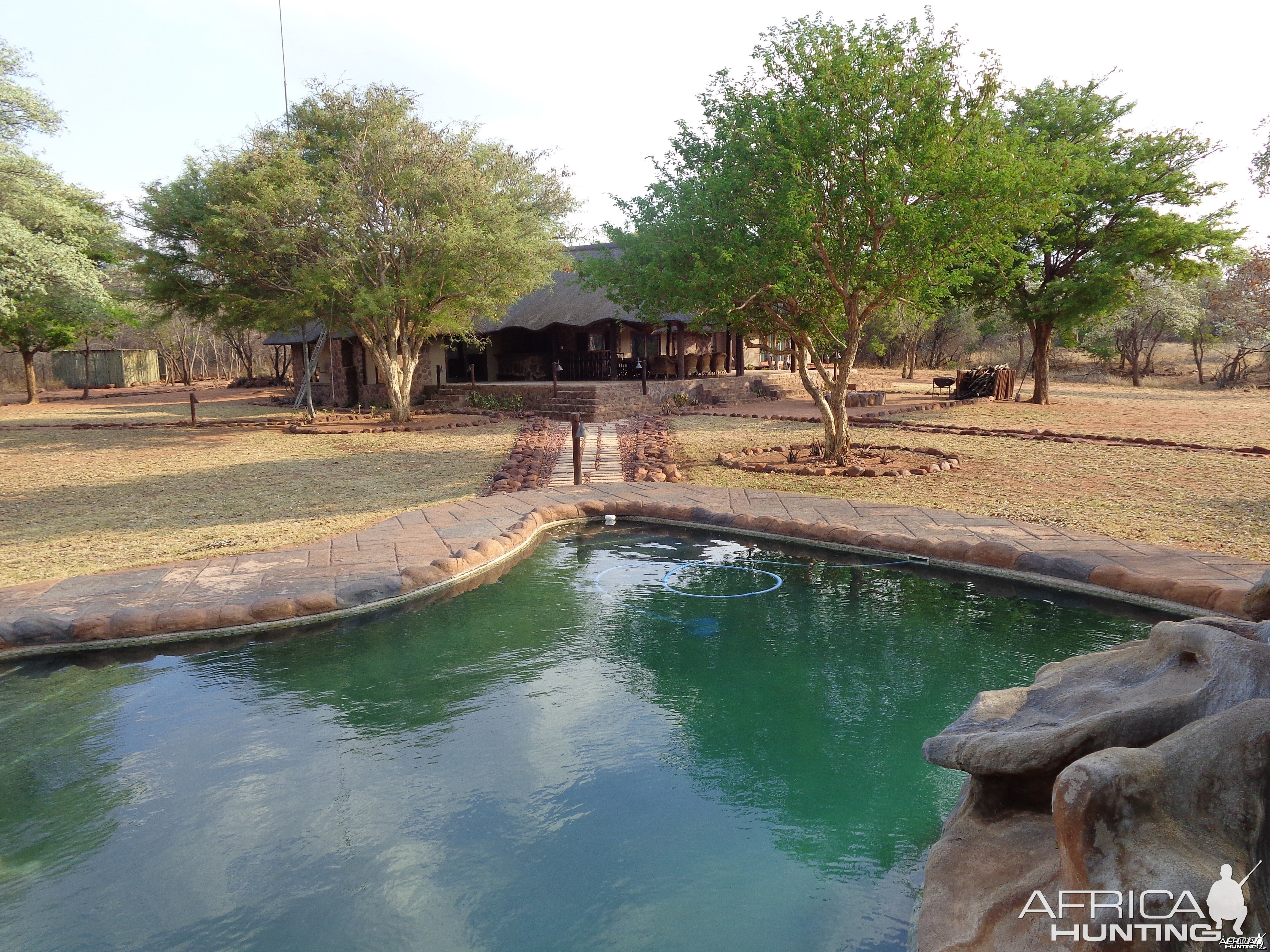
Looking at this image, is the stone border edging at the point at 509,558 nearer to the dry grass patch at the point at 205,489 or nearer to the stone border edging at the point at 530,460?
the dry grass patch at the point at 205,489

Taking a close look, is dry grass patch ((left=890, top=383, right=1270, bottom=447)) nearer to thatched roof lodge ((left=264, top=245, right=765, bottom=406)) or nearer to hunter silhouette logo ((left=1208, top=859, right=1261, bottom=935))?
thatched roof lodge ((left=264, top=245, right=765, bottom=406))

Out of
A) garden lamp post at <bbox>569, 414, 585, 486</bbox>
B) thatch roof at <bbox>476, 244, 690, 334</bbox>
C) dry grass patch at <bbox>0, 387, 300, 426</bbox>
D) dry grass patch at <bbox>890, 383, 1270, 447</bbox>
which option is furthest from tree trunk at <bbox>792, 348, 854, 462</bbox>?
dry grass patch at <bbox>0, 387, 300, 426</bbox>

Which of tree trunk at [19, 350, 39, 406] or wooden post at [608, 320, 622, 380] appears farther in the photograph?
tree trunk at [19, 350, 39, 406]

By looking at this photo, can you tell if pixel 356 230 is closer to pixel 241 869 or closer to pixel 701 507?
pixel 701 507

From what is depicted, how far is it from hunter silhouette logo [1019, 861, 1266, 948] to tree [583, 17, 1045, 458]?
27.6 feet

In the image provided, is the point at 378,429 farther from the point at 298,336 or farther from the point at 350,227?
the point at 298,336

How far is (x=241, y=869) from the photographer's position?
Answer: 3387 mm

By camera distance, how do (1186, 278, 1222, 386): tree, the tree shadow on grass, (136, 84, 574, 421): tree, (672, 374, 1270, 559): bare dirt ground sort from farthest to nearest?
(1186, 278, 1222, 386): tree → (136, 84, 574, 421): tree → the tree shadow on grass → (672, 374, 1270, 559): bare dirt ground

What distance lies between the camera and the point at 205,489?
36.7 feet

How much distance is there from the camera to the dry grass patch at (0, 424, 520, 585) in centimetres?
780

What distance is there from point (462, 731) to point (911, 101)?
9.10 meters

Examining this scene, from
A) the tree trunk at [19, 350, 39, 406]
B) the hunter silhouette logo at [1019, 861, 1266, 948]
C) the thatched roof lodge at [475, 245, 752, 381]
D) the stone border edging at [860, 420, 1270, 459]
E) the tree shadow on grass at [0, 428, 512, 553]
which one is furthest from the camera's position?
the tree trunk at [19, 350, 39, 406]

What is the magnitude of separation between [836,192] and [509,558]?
6.30m

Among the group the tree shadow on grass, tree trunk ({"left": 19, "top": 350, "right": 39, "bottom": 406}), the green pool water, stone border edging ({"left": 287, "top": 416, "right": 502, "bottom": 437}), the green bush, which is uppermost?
tree trunk ({"left": 19, "top": 350, "right": 39, "bottom": 406})
